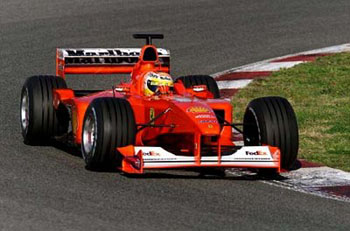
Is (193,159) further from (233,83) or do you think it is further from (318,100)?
(233,83)

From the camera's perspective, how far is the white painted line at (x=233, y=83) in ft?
51.0

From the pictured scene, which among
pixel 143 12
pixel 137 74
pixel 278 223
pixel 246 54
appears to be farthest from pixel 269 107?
pixel 143 12

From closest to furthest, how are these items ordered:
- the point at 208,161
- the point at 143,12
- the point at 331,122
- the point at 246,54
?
the point at 208,161 < the point at 331,122 < the point at 246,54 < the point at 143,12

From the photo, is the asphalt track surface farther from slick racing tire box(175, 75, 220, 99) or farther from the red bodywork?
slick racing tire box(175, 75, 220, 99)

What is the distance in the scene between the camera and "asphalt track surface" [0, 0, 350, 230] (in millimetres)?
8844

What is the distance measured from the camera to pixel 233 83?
15.8 m

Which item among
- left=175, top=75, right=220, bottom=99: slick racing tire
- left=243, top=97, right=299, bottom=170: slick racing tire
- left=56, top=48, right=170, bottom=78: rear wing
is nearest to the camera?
left=243, top=97, right=299, bottom=170: slick racing tire

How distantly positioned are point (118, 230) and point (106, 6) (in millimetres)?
14103

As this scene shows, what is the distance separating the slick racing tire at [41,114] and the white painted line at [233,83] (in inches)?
145

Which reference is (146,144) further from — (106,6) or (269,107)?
(106,6)

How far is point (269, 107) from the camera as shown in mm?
10922

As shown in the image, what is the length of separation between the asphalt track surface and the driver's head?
0.92 metres

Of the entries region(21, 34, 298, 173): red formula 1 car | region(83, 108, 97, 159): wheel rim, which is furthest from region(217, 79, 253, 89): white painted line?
region(83, 108, 97, 159): wheel rim

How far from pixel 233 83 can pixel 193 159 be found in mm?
5580
